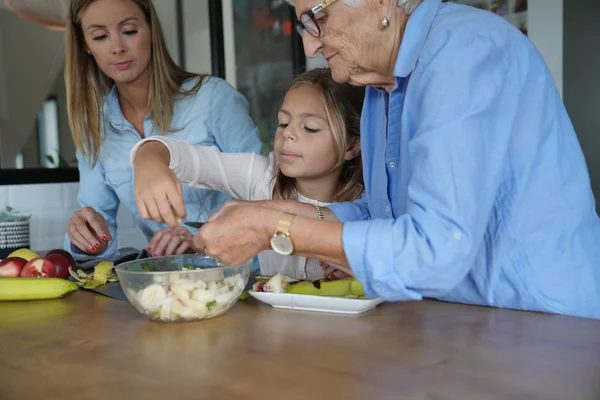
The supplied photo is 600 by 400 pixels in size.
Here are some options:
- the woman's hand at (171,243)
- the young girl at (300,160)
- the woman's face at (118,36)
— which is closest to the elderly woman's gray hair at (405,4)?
the young girl at (300,160)

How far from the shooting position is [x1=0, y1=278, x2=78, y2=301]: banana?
1620 mm

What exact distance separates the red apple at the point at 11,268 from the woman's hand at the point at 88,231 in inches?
12.1

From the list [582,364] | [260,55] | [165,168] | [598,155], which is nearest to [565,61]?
[598,155]

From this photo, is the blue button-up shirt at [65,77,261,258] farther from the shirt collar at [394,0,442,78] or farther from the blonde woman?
the shirt collar at [394,0,442,78]

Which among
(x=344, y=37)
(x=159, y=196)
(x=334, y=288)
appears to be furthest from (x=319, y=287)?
(x=344, y=37)

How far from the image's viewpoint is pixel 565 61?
2.95m

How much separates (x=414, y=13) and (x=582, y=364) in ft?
2.31

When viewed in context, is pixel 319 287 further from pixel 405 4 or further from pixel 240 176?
pixel 240 176

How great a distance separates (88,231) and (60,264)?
0.30 metres

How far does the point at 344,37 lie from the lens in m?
1.38

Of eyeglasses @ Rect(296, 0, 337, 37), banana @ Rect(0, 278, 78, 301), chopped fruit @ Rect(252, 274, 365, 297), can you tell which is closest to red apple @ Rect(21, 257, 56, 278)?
banana @ Rect(0, 278, 78, 301)

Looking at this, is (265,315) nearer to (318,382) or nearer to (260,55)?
(318,382)

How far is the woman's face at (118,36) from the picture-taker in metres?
2.45

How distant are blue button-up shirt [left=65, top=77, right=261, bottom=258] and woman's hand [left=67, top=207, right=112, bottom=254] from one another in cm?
32
